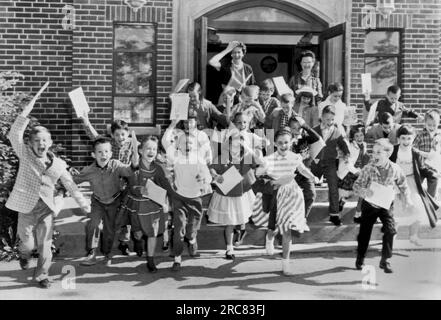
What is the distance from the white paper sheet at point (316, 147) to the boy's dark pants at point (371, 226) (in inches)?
43.3

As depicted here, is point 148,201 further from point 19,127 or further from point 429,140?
point 429,140

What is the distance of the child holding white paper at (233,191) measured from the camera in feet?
22.2

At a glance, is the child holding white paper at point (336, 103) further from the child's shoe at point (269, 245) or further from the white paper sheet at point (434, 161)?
the child's shoe at point (269, 245)

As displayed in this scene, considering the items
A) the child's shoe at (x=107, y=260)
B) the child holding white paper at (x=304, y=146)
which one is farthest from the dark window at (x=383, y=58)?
the child's shoe at (x=107, y=260)

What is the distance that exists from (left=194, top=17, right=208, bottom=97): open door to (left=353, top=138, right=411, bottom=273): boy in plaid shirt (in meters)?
3.34

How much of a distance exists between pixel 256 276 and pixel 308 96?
2889 millimetres

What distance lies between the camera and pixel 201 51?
8930mm

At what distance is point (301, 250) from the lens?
7172 mm

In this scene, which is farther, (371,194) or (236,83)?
(236,83)

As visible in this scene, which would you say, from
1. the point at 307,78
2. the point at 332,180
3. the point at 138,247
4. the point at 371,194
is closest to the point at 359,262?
the point at 371,194

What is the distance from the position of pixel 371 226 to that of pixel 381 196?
13.0 inches

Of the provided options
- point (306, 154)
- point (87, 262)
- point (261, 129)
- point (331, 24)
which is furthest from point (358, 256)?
point (331, 24)

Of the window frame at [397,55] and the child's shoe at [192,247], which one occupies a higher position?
the window frame at [397,55]

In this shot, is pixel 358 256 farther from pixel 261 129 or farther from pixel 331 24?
pixel 331 24
